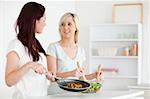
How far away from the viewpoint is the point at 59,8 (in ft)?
17.4

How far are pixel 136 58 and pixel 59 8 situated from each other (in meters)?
1.38

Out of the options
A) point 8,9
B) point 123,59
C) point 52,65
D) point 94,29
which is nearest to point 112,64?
point 123,59

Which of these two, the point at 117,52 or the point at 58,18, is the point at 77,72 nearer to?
the point at 58,18

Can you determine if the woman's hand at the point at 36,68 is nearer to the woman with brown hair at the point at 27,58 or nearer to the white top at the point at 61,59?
the woman with brown hair at the point at 27,58

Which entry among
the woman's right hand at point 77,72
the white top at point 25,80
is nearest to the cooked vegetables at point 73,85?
the woman's right hand at point 77,72

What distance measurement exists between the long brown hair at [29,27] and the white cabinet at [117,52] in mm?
3069

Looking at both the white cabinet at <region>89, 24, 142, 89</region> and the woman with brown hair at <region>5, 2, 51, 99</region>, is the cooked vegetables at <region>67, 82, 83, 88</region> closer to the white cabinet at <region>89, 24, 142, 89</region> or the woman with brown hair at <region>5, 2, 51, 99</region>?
the woman with brown hair at <region>5, 2, 51, 99</region>

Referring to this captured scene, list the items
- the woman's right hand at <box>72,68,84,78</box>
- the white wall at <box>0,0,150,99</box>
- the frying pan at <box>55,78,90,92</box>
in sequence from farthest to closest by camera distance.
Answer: the white wall at <box>0,0,150,99</box> < the woman's right hand at <box>72,68,84,78</box> < the frying pan at <box>55,78,90,92</box>

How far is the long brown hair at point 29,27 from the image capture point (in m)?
2.26

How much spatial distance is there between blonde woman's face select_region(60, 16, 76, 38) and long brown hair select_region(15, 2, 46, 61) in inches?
22.6

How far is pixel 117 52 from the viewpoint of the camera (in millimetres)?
5395

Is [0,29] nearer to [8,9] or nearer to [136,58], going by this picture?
[8,9]

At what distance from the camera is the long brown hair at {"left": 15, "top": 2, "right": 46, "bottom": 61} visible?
2.26m

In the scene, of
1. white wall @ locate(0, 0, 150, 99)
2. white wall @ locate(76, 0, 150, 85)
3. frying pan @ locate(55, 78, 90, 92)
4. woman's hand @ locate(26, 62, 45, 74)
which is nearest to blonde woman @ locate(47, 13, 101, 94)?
frying pan @ locate(55, 78, 90, 92)
